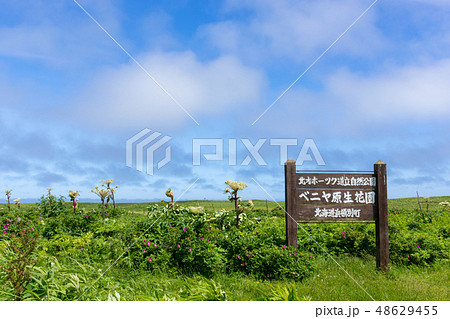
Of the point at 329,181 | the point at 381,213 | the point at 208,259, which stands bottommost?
the point at 208,259

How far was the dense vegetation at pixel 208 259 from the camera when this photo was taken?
15.2 ft

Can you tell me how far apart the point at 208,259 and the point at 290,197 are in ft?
6.96

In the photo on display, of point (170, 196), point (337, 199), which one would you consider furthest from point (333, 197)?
point (170, 196)

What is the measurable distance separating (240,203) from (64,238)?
4.32 m

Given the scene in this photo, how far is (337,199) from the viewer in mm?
7559

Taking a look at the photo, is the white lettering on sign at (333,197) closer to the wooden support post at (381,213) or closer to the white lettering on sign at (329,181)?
the white lettering on sign at (329,181)

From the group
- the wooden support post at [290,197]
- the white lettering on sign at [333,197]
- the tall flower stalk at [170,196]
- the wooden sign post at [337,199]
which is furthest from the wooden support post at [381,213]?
the tall flower stalk at [170,196]

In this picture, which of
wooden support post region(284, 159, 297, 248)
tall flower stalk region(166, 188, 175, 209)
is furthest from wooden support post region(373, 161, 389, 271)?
tall flower stalk region(166, 188, 175, 209)

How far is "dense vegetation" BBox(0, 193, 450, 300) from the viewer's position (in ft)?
15.2

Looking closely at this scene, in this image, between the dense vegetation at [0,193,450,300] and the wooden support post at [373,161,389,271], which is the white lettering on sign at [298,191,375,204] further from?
the dense vegetation at [0,193,450,300]

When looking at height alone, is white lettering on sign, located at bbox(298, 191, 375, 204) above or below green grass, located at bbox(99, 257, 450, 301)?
above

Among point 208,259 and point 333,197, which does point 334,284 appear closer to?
point 333,197
